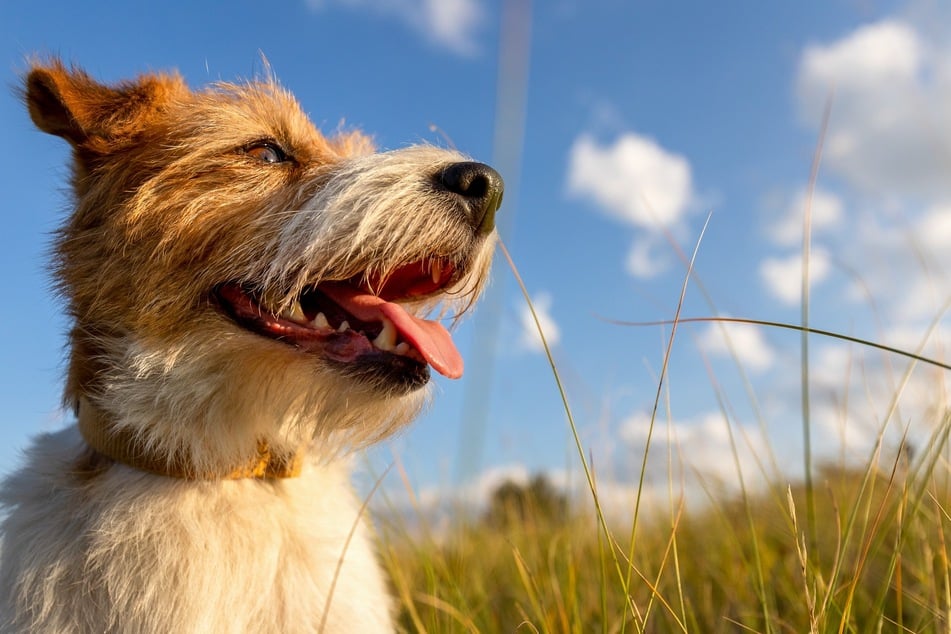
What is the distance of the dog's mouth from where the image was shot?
2.80m

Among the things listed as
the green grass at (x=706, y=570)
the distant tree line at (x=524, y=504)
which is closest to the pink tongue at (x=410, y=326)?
the green grass at (x=706, y=570)

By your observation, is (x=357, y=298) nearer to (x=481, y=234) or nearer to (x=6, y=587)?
(x=481, y=234)

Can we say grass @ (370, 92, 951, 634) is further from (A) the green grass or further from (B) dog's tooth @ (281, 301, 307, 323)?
(B) dog's tooth @ (281, 301, 307, 323)

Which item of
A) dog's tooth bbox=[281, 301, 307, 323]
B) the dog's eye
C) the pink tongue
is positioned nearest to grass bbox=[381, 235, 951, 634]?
the pink tongue

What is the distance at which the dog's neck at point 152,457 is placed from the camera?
2717 millimetres

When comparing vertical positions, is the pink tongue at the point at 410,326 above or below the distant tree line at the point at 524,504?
above

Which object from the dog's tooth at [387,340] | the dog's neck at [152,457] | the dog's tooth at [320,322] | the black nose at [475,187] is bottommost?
the dog's neck at [152,457]

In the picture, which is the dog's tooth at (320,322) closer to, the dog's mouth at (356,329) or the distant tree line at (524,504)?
the dog's mouth at (356,329)

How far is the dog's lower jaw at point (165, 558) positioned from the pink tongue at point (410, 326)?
2.34 feet

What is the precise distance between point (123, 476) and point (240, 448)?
0.42m

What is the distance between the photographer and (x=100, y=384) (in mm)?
2846

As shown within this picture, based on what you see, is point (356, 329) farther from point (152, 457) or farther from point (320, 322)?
point (152, 457)

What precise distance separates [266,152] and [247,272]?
67cm

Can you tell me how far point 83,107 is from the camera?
10.2 feet
